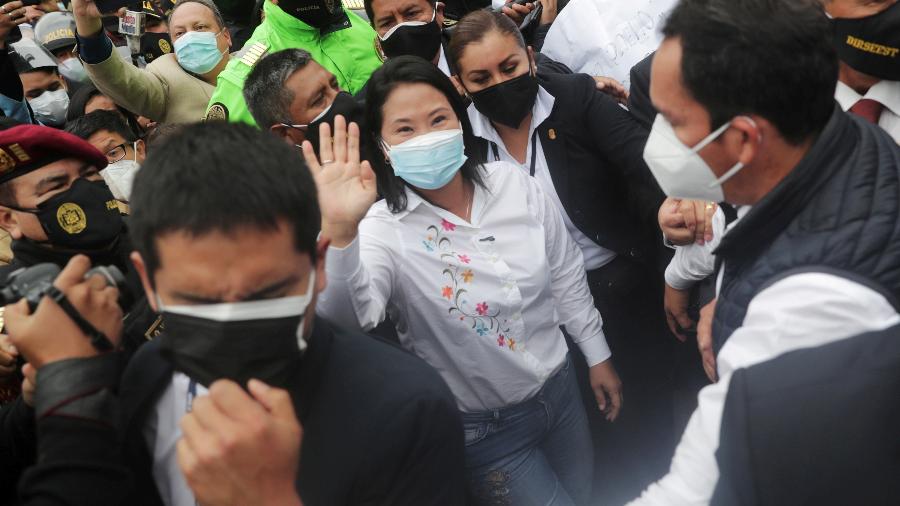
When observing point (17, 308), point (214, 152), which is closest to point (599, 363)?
point (214, 152)

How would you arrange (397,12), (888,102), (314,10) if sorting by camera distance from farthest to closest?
1. (314,10)
2. (397,12)
3. (888,102)

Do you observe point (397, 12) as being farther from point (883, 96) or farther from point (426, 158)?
point (883, 96)

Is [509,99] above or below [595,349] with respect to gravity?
above

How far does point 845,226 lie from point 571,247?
1.39 metres

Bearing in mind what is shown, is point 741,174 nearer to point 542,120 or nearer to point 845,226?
point 845,226

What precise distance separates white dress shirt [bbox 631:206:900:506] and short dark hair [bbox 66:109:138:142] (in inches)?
132

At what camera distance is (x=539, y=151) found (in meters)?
2.94

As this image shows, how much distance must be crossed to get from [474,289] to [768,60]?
117 centimetres

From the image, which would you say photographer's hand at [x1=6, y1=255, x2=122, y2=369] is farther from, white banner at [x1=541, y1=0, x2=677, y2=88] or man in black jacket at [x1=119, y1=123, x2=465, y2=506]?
white banner at [x1=541, y1=0, x2=677, y2=88]

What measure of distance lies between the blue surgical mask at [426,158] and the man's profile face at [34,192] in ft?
3.68

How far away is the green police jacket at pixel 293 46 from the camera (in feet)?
11.5

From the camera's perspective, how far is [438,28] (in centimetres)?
337

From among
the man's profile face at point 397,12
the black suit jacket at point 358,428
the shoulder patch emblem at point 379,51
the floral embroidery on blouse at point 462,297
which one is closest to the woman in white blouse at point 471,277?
the floral embroidery on blouse at point 462,297

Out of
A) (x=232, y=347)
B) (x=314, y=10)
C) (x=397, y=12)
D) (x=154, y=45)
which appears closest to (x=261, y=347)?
(x=232, y=347)
